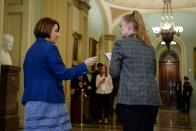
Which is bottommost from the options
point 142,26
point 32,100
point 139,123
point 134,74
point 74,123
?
point 74,123

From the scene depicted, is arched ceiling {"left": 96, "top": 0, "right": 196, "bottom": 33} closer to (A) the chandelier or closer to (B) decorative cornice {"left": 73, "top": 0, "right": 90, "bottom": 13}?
(A) the chandelier

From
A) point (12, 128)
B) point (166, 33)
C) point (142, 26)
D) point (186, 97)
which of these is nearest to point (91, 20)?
point (166, 33)

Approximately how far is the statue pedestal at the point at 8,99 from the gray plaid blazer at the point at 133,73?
13.0ft

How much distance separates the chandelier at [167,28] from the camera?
50.5ft

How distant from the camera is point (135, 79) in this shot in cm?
276

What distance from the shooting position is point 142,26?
2895 mm

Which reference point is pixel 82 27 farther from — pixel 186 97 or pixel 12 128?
pixel 186 97

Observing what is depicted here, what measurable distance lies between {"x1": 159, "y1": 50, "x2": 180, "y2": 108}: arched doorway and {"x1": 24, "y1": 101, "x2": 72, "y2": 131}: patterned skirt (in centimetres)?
1743

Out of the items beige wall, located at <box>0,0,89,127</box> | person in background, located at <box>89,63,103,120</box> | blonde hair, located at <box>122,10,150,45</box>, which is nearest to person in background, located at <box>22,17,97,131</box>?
blonde hair, located at <box>122,10,150,45</box>

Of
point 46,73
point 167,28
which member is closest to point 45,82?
point 46,73

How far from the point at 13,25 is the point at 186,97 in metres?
10.8

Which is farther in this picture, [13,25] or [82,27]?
[82,27]

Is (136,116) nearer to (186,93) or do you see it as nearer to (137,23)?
(137,23)

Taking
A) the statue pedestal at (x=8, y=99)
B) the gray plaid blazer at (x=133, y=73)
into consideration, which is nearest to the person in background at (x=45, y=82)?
the gray plaid blazer at (x=133, y=73)
